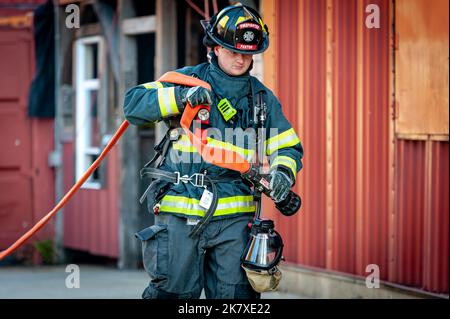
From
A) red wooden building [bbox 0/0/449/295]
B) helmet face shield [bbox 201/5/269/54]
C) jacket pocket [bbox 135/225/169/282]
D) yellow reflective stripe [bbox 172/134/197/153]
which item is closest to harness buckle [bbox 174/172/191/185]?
yellow reflective stripe [bbox 172/134/197/153]

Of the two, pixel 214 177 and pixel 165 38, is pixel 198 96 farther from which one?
pixel 165 38

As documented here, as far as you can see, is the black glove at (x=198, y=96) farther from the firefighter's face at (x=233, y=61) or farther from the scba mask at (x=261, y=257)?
the scba mask at (x=261, y=257)

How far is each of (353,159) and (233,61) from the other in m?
3.05

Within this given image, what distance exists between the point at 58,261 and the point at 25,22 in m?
2.99

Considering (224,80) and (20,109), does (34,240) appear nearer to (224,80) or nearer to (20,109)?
(20,109)

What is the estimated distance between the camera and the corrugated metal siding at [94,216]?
456 inches

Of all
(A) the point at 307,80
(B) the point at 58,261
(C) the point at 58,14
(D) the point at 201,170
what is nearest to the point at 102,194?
(B) the point at 58,261

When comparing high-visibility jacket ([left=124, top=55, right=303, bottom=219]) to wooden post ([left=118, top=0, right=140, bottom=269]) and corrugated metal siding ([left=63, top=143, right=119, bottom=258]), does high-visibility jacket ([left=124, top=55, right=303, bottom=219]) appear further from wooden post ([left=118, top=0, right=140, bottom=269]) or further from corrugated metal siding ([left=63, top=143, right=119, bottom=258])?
corrugated metal siding ([left=63, top=143, right=119, bottom=258])

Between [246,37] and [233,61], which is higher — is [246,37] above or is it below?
above

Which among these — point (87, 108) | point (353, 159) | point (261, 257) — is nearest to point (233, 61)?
point (261, 257)

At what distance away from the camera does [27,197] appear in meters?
12.6

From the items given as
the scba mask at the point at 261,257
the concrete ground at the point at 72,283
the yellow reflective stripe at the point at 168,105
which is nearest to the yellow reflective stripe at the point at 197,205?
the scba mask at the point at 261,257

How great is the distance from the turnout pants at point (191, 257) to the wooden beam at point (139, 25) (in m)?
5.69

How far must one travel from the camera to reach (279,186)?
505 centimetres
